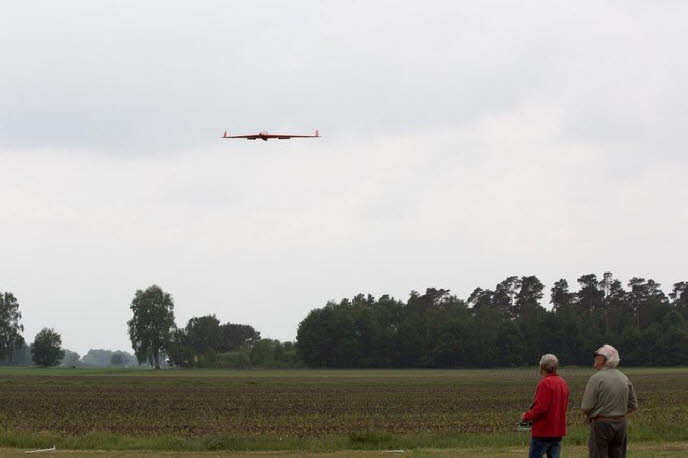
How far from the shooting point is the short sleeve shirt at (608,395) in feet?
47.0

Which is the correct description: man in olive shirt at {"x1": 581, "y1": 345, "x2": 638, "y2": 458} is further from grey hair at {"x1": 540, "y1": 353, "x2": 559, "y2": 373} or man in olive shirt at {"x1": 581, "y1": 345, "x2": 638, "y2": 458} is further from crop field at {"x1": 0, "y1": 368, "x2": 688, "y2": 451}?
crop field at {"x1": 0, "y1": 368, "x2": 688, "y2": 451}

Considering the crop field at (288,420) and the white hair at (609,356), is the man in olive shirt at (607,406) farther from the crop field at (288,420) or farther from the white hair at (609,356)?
the crop field at (288,420)

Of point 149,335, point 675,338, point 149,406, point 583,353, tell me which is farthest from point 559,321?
point 149,406

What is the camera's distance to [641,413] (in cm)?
4344

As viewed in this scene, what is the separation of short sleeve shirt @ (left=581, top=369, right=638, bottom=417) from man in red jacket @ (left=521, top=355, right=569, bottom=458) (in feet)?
1.89

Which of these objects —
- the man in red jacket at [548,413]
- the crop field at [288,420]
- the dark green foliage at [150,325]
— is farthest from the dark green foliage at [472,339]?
the man in red jacket at [548,413]

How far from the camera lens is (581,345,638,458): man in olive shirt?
14352mm

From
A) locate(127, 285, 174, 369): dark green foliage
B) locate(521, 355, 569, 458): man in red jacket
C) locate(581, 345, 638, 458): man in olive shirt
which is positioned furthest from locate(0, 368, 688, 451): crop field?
locate(127, 285, 174, 369): dark green foliage

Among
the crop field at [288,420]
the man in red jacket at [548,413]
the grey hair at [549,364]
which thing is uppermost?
the grey hair at [549,364]

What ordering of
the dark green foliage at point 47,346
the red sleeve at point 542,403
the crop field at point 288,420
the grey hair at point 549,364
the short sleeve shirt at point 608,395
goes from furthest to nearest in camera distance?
the dark green foliage at point 47,346 → the crop field at point 288,420 → the grey hair at point 549,364 → the red sleeve at point 542,403 → the short sleeve shirt at point 608,395

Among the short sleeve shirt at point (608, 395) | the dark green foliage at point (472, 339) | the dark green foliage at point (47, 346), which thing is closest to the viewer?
the short sleeve shirt at point (608, 395)

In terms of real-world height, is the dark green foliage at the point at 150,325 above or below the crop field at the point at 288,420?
above

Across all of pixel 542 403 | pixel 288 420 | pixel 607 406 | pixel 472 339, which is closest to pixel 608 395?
pixel 607 406

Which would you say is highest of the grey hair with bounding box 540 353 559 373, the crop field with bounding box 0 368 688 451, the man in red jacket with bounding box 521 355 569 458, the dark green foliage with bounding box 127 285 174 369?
the dark green foliage with bounding box 127 285 174 369
